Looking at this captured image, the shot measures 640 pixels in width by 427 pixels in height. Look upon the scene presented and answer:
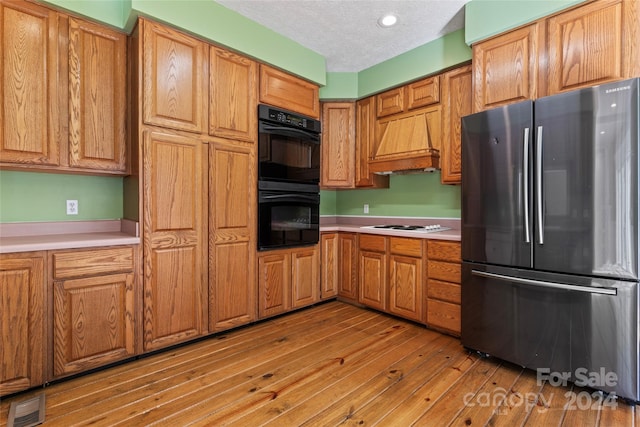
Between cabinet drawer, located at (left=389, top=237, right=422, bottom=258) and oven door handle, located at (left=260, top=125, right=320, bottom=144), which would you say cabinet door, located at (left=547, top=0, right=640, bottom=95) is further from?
oven door handle, located at (left=260, top=125, right=320, bottom=144)

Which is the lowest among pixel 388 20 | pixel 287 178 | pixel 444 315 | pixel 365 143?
pixel 444 315

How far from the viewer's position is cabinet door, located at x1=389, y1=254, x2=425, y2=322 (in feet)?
9.05

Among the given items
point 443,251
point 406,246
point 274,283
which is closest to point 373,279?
point 406,246

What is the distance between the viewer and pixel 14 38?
73.9 inches

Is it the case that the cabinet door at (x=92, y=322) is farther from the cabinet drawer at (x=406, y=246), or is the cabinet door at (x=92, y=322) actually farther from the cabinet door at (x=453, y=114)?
the cabinet door at (x=453, y=114)

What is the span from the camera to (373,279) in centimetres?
315

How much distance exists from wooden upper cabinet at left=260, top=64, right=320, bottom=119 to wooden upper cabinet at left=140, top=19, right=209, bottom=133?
1.86 feet

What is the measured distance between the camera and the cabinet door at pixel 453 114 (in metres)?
2.74

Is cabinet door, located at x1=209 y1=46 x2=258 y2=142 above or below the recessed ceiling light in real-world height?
below

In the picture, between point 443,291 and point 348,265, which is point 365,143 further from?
point 443,291

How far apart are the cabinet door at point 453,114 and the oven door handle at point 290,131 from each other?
128cm

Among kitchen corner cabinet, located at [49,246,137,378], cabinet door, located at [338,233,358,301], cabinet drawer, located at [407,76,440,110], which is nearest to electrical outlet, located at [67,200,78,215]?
kitchen corner cabinet, located at [49,246,137,378]

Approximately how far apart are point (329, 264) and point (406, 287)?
0.94 m

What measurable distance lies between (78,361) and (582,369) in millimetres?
3059
